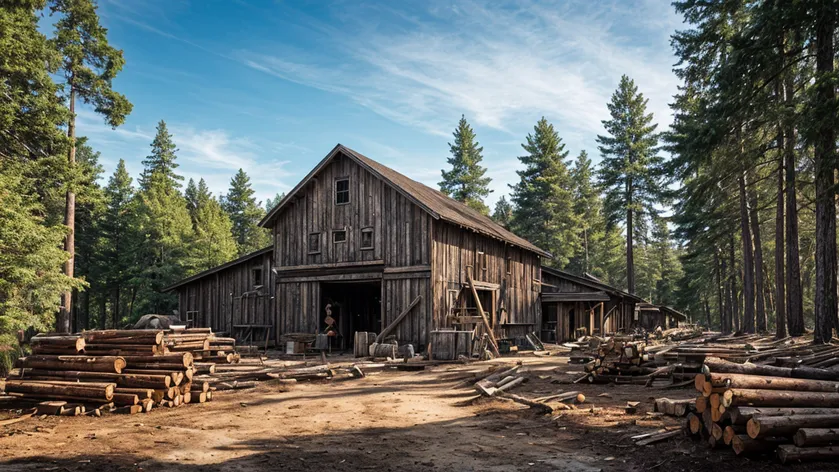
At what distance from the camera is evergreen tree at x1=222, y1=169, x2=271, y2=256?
256 ft

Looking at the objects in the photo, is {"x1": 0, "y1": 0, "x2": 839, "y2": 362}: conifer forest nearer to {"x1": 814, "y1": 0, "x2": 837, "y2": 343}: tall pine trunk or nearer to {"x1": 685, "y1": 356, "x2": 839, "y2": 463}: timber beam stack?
{"x1": 814, "y1": 0, "x2": 837, "y2": 343}: tall pine trunk

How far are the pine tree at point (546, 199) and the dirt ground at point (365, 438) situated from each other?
4454cm

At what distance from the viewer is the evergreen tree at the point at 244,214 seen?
256 ft

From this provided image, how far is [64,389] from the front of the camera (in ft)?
41.5

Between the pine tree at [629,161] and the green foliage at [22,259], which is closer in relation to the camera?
the green foliage at [22,259]

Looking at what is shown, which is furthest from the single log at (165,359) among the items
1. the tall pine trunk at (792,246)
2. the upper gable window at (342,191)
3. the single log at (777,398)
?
the tall pine trunk at (792,246)

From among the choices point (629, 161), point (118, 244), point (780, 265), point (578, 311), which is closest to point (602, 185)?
point (629, 161)

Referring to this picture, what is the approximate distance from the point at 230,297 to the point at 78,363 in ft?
62.8

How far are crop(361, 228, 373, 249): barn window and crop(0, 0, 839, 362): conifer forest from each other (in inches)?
491

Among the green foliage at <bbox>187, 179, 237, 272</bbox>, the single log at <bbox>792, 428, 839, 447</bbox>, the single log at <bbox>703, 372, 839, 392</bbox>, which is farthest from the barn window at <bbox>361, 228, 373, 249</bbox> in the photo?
the green foliage at <bbox>187, 179, 237, 272</bbox>

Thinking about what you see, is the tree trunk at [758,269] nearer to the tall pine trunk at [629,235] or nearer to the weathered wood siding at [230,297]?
the tall pine trunk at [629,235]

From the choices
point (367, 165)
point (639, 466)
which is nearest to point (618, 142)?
point (367, 165)

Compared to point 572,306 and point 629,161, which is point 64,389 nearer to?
point 572,306

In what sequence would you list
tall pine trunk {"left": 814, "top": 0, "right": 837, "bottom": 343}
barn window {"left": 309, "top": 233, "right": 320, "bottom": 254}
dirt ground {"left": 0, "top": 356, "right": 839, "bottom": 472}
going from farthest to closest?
barn window {"left": 309, "top": 233, "right": 320, "bottom": 254} < tall pine trunk {"left": 814, "top": 0, "right": 837, "bottom": 343} < dirt ground {"left": 0, "top": 356, "right": 839, "bottom": 472}
